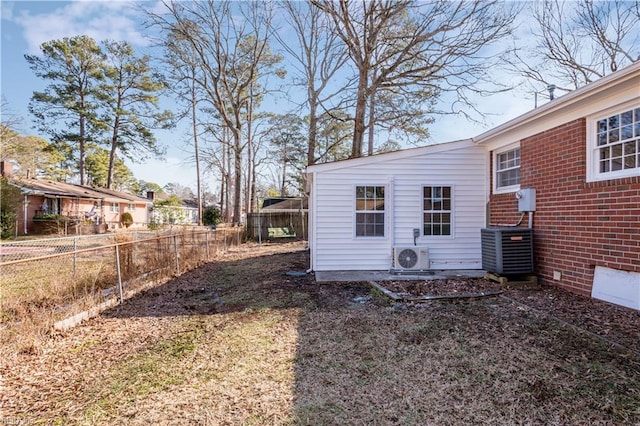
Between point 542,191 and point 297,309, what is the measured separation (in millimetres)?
4933

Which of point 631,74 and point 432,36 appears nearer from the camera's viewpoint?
point 631,74

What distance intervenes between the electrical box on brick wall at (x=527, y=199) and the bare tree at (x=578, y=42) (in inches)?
A: 326

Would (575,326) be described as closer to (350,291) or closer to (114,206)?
(350,291)

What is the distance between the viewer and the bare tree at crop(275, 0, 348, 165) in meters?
15.8

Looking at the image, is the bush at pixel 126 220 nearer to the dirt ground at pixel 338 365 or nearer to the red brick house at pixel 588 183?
the dirt ground at pixel 338 365

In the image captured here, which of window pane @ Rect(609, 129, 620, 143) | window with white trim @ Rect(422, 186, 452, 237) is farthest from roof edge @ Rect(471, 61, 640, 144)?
window with white trim @ Rect(422, 186, 452, 237)

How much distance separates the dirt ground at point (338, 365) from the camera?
7.75 ft

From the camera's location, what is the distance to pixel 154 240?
22.7 ft

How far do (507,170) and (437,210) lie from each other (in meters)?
1.69

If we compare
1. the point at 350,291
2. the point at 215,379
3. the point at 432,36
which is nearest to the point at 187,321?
the point at 215,379

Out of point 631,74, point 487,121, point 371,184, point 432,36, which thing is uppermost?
point 432,36

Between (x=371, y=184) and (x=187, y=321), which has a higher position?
(x=371, y=184)

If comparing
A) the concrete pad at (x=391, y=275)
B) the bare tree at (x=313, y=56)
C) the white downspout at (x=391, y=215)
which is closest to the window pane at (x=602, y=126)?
the concrete pad at (x=391, y=275)

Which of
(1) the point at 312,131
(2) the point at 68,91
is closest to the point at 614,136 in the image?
(1) the point at 312,131
